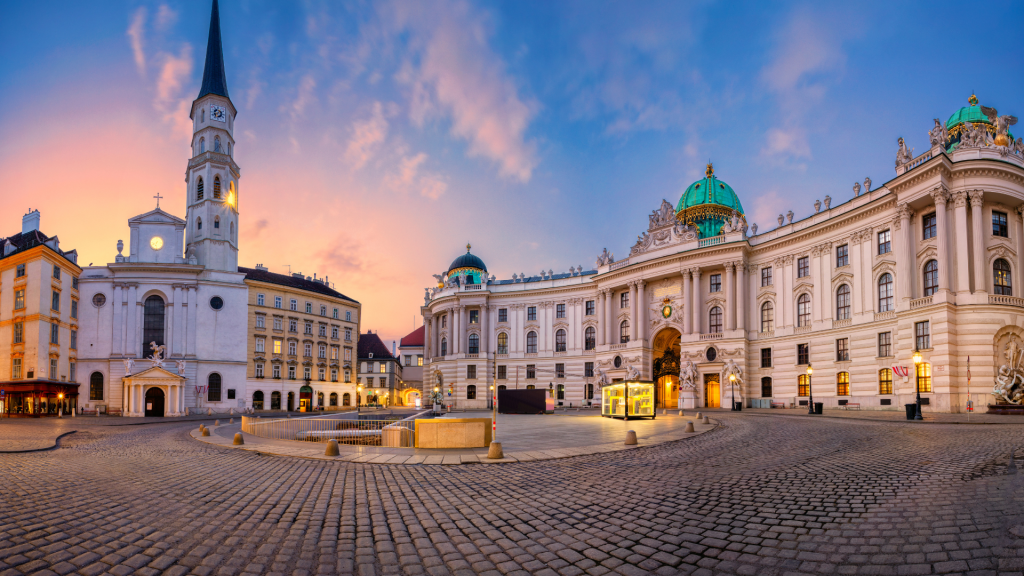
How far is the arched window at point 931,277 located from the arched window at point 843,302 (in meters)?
6.84

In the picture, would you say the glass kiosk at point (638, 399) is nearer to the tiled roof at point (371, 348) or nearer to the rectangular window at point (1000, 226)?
the rectangular window at point (1000, 226)

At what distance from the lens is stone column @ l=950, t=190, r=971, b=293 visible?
33.8 meters

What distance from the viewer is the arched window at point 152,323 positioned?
59.2 metres

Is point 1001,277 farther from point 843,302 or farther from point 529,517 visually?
point 529,517

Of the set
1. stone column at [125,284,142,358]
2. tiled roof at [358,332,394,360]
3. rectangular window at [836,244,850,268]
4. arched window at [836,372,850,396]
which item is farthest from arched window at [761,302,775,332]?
tiled roof at [358,332,394,360]

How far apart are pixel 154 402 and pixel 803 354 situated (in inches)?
2450

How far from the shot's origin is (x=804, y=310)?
156 ft

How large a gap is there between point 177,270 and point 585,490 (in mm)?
63482

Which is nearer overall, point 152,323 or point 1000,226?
point 1000,226

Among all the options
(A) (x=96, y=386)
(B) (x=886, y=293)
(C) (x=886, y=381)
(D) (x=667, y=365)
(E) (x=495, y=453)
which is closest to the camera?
(E) (x=495, y=453)

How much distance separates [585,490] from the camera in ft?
32.6

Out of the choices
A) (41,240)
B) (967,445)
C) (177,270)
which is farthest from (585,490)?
(41,240)

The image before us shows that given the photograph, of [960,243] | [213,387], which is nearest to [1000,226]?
[960,243]

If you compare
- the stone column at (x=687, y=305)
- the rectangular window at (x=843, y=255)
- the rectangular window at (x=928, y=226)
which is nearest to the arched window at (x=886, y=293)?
the rectangular window at (x=843, y=255)
